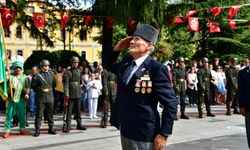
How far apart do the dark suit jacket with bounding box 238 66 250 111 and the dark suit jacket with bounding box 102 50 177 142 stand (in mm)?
2760

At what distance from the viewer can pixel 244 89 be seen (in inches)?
243

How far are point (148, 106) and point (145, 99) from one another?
0.07 meters

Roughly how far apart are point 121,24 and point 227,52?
666 inches

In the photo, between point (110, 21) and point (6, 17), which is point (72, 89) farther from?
point (6, 17)

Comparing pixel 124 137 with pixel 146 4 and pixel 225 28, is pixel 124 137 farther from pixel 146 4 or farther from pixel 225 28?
pixel 225 28

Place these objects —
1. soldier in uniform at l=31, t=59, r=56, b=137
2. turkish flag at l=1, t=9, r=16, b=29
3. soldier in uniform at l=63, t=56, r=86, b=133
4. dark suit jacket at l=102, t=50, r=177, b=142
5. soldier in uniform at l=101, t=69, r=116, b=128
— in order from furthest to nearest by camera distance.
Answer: turkish flag at l=1, t=9, r=16, b=29 → soldier in uniform at l=101, t=69, r=116, b=128 → soldier in uniform at l=63, t=56, r=86, b=133 → soldier in uniform at l=31, t=59, r=56, b=137 → dark suit jacket at l=102, t=50, r=177, b=142

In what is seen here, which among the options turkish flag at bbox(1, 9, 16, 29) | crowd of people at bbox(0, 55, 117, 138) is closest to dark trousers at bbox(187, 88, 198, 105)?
crowd of people at bbox(0, 55, 117, 138)

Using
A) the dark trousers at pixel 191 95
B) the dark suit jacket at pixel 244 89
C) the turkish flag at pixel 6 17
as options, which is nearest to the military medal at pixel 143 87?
the dark suit jacket at pixel 244 89

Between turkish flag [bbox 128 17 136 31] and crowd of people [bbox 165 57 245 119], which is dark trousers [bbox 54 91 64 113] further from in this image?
crowd of people [bbox 165 57 245 119]

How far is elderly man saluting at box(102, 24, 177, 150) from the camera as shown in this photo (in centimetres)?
366

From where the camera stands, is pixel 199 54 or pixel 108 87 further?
pixel 199 54

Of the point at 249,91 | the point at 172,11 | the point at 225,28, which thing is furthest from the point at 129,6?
the point at 225,28

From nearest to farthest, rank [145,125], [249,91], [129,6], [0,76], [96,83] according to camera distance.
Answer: [145,125] → [249,91] → [0,76] → [96,83] → [129,6]

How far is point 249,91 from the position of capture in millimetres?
6070
